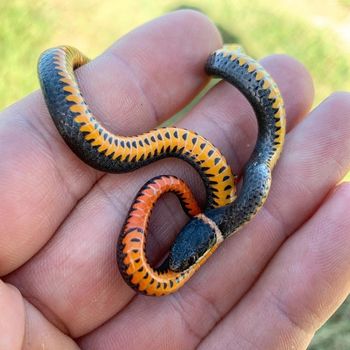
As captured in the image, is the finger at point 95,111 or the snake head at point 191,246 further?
the snake head at point 191,246

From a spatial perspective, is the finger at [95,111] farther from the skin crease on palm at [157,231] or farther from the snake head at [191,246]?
the snake head at [191,246]

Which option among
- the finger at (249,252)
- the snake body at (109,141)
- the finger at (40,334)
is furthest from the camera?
the finger at (249,252)

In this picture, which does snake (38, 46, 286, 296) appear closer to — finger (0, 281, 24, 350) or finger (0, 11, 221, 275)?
finger (0, 11, 221, 275)

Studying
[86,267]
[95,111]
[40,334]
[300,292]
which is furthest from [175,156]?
[40,334]

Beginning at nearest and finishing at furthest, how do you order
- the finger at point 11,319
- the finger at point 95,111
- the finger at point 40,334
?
1. the finger at point 11,319
2. the finger at point 40,334
3. the finger at point 95,111

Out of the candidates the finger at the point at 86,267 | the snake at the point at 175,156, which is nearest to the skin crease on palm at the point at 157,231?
the finger at the point at 86,267

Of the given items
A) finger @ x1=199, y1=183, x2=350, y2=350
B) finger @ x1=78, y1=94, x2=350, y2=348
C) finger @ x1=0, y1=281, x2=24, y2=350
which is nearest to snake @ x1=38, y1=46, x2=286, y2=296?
finger @ x1=78, y1=94, x2=350, y2=348

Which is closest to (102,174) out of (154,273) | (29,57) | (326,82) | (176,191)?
(176,191)

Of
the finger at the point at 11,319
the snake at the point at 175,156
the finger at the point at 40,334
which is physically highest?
the snake at the point at 175,156
